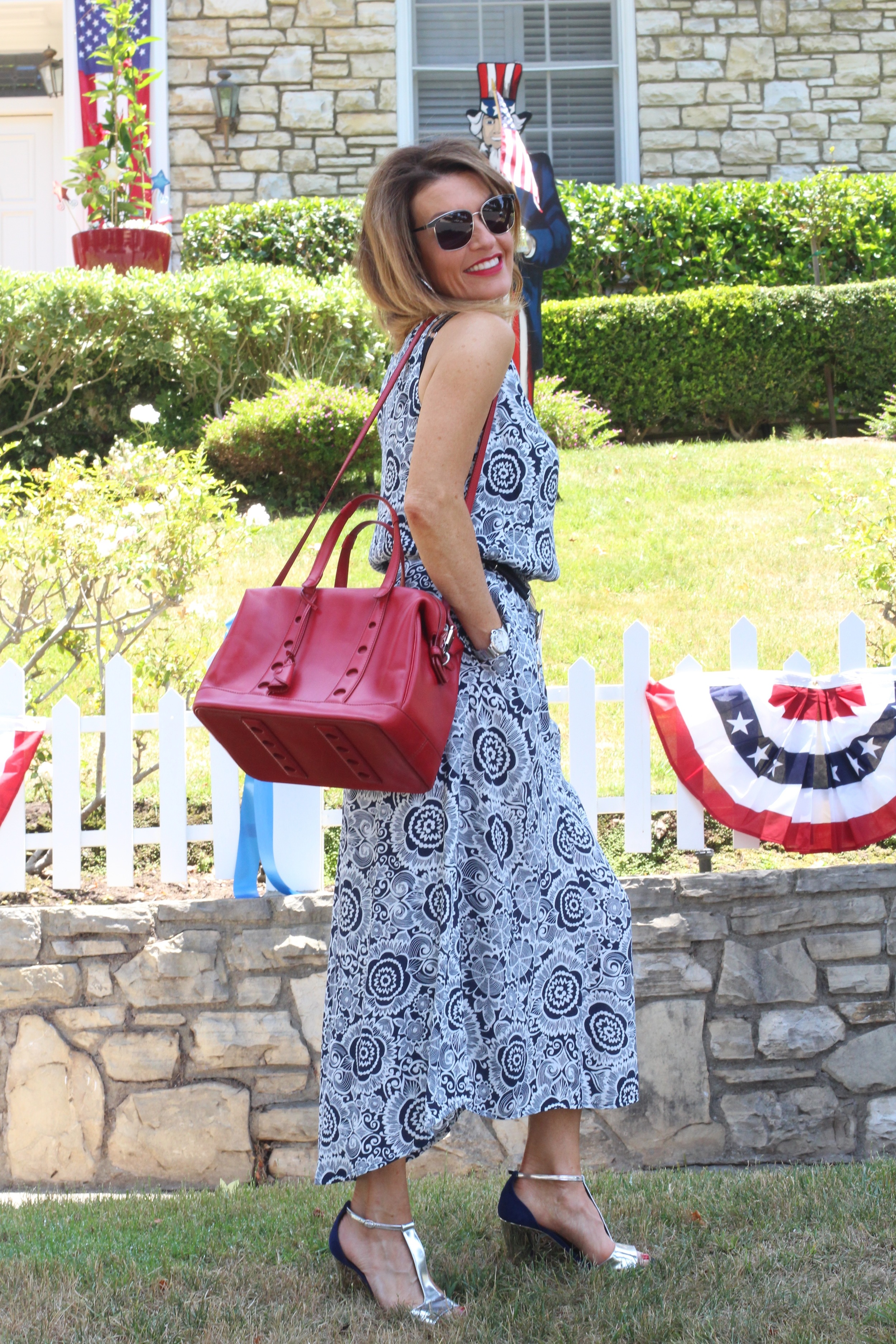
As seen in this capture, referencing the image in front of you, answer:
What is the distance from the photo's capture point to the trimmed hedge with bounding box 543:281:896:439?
30.2ft

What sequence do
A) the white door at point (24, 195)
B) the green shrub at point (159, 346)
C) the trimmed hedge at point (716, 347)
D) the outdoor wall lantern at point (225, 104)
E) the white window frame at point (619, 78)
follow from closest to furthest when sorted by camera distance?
the green shrub at point (159, 346)
the trimmed hedge at point (716, 347)
the outdoor wall lantern at point (225, 104)
the white window frame at point (619, 78)
the white door at point (24, 195)

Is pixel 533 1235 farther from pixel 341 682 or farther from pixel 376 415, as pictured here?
pixel 376 415

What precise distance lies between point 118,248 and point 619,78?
4905 millimetres

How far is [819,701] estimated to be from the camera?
343cm

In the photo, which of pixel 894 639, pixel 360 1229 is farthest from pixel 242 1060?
pixel 894 639

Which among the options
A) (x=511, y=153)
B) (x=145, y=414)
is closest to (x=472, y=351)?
(x=511, y=153)

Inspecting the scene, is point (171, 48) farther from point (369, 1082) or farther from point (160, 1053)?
point (369, 1082)

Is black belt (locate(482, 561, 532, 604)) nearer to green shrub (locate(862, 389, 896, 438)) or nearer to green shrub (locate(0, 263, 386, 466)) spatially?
green shrub (locate(0, 263, 386, 466))

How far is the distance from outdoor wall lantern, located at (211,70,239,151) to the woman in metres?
9.62

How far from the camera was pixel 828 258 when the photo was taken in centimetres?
1012

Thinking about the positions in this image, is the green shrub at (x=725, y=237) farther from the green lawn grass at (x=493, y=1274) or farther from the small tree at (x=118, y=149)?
the green lawn grass at (x=493, y=1274)

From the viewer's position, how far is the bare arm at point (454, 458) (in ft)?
6.20

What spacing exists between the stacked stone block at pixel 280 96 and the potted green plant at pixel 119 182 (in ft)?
2.03

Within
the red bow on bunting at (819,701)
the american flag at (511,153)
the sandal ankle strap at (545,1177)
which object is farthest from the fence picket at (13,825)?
the american flag at (511,153)
